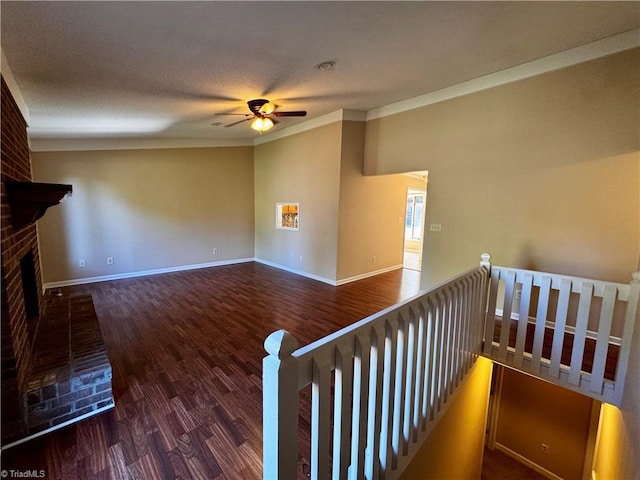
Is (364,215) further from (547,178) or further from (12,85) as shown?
(12,85)

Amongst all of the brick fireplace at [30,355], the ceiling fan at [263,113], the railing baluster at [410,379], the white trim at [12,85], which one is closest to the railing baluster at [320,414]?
the railing baluster at [410,379]

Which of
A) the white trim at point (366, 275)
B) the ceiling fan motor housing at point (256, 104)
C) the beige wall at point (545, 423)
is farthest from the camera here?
the white trim at point (366, 275)

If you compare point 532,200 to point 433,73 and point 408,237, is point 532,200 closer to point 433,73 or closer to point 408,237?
point 433,73

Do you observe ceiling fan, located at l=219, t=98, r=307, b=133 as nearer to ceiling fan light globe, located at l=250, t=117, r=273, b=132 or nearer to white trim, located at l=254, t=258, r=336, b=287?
ceiling fan light globe, located at l=250, t=117, r=273, b=132

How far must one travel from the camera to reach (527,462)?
4273mm

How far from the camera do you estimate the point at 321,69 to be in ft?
9.59

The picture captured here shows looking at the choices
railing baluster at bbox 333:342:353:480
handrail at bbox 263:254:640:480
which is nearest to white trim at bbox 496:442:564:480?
handrail at bbox 263:254:640:480

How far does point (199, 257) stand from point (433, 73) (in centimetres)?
581

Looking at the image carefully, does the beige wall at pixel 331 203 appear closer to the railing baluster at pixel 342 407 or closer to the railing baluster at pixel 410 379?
the railing baluster at pixel 410 379

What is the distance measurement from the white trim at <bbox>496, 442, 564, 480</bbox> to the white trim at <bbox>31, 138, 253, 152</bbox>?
25.7ft

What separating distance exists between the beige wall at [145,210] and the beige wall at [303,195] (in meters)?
0.52

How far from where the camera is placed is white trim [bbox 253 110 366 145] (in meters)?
4.88

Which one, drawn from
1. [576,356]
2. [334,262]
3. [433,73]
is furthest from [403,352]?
[334,262]

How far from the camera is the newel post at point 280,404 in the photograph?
2.88ft
